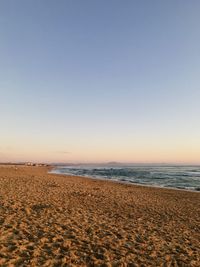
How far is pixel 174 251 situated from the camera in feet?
26.1

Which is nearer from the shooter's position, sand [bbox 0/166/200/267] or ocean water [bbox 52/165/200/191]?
sand [bbox 0/166/200/267]

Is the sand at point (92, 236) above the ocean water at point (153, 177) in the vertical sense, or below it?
above

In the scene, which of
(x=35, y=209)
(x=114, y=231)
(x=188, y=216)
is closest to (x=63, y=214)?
(x=35, y=209)

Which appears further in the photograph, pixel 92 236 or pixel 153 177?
pixel 153 177

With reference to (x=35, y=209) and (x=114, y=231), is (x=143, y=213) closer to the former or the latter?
(x=114, y=231)

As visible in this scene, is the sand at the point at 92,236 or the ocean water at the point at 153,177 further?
the ocean water at the point at 153,177

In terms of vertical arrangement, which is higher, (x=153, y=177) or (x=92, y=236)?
(x=92, y=236)

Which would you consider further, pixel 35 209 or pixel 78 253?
pixel 35 209

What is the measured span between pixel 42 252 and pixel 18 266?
3.39 ft

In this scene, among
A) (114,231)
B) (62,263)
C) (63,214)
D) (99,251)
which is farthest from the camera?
(63,214)

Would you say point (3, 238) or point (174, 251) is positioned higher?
point (3, 238)

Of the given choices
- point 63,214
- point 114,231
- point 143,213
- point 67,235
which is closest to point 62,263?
point 67,235

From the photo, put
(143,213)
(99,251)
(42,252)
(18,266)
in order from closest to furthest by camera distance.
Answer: (18,266) < (42,252) < (99,251) < (143,213)

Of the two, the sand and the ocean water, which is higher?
the sand
